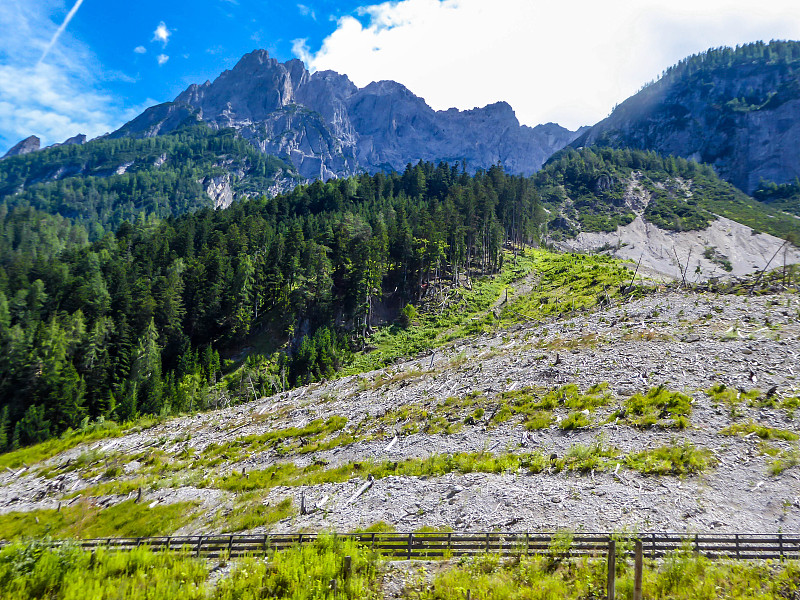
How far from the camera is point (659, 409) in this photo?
24.0 m

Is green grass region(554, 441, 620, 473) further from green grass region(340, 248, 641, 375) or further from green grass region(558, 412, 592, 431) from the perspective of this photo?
green grass region(340, 248, 641, 375)

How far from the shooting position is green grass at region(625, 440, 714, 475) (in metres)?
18.2

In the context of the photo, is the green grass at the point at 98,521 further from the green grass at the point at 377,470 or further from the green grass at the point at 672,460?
the green grass at the point at 672,460

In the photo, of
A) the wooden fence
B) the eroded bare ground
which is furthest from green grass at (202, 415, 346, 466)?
the wooden fence

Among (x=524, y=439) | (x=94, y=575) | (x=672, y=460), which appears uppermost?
(x=94, y=575)

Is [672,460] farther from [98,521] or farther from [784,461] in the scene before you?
[98,521]

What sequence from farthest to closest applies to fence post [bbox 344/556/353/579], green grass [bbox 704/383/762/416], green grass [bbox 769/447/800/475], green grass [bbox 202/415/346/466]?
green grass [bbox 202/415/346/466], green grass [bbox 704/383/762/416], green grass [bbox 769/447/800/475], fence post [bbox 344/556/353/579]

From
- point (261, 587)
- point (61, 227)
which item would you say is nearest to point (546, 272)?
point (261, 587)

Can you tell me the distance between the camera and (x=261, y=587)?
1195 cm

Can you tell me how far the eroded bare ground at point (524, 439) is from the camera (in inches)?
658

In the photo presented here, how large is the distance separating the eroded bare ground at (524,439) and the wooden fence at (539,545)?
118 centimetres

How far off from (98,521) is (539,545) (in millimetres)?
26783

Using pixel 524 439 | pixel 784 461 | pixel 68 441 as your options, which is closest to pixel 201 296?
pixel 68 441

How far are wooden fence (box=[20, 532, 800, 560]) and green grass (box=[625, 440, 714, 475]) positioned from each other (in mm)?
4323
